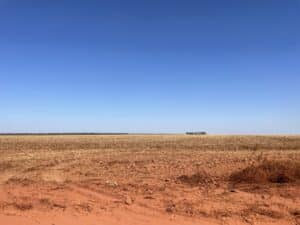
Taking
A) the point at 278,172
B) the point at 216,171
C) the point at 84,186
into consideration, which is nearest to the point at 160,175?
the point at 216,171

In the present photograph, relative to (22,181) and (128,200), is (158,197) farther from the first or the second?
(22,181)

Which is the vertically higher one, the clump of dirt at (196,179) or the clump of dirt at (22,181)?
the clump of dirt at (196,179)

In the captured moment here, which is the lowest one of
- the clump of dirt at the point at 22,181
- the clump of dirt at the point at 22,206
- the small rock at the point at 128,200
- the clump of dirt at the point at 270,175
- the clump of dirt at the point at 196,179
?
the clump of dirt at the point at 22,206

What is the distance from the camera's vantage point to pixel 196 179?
11688mm

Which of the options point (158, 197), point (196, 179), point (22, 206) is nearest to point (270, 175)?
point (196, 179)

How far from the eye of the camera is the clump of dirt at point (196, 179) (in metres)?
11.3

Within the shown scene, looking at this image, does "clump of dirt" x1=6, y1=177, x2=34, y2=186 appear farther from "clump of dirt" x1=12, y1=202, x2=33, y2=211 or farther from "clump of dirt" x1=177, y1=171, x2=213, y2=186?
"clump of dirt" x1=177, y1=171, x2=213, y2=186

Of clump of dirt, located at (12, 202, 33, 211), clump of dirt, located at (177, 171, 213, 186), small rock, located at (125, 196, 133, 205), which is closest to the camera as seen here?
clump of dirt, located at (12, 202, 33, 211)

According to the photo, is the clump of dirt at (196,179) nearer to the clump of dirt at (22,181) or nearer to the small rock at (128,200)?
the small rock at (128,200)

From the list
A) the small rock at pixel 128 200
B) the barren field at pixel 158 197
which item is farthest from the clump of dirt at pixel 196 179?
the small rock at pixel 128 200

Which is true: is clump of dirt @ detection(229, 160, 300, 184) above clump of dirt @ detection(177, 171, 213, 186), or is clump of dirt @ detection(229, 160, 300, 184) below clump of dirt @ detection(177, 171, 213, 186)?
above

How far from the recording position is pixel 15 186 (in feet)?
38.0

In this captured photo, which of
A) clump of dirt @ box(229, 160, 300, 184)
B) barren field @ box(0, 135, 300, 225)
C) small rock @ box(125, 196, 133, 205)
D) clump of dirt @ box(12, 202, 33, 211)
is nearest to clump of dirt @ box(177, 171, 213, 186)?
barren field @ box(0, 135, 300, 225)

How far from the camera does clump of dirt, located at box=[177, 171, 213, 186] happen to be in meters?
11.3
